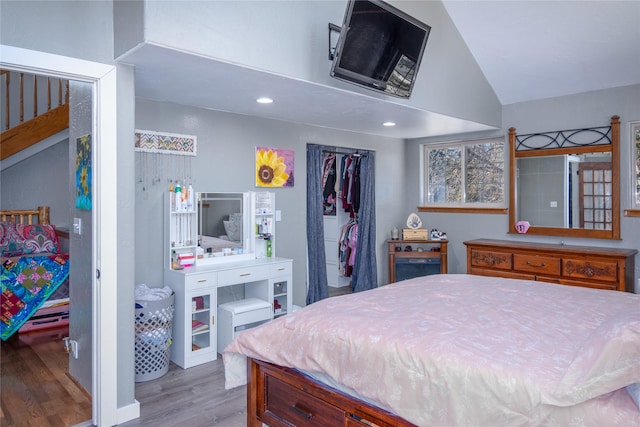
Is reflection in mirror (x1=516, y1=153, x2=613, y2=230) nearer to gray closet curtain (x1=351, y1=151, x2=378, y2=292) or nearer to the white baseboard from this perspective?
gray closet curtain (x1=351, y1=151, x2=378, y2=292)

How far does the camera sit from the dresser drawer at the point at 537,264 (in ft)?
13.4

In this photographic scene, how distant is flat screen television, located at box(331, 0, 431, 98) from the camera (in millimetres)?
2691

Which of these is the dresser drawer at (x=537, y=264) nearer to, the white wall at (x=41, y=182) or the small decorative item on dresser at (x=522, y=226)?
the small decorative item on dresser at (x=522, y=226)

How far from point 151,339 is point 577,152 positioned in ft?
14.0

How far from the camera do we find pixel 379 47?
2947 millimetres

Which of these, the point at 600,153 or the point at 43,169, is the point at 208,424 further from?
the point at 600,153

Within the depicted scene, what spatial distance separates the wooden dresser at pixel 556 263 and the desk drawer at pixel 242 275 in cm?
230

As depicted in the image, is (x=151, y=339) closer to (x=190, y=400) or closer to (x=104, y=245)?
(x=190, y=400)

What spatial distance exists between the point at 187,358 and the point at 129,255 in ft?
3.77

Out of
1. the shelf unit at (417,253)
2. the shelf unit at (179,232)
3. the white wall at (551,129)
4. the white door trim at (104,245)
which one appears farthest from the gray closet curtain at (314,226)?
the white door trim at (104,245)

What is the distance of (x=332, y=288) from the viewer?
5.86m

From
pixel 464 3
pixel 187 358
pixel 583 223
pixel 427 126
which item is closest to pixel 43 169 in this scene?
pixel 187 358

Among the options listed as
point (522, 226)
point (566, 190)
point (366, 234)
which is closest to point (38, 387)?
point (366, 234)

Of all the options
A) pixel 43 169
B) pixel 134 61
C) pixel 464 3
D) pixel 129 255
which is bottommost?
pixel 129 255
